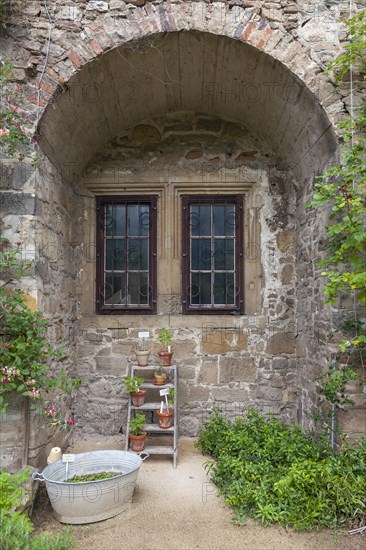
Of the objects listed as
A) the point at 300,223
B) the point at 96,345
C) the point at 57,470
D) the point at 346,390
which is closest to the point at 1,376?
the point at 57,470

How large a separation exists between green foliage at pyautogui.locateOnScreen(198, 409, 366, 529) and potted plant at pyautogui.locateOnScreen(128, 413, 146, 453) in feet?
2.09

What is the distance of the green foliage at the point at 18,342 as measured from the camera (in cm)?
284

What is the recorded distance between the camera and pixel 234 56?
11.2 feet

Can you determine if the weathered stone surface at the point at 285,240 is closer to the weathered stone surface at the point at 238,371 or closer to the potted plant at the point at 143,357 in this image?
the weathered stone surface at the point at 238,371

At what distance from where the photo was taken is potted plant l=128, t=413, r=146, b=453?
3676mm

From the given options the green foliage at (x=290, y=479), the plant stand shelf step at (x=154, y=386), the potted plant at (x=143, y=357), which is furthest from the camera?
the potted plant at (x=143, y=357)

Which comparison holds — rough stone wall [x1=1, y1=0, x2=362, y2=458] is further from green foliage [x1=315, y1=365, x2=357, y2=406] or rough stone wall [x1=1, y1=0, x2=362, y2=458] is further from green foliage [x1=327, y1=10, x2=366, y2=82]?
green foliage [x1=315, y1=365, x2=357, y2=406]

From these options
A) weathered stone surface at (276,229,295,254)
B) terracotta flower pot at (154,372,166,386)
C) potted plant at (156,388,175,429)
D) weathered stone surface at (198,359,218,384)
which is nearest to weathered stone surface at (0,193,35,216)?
terracotta flower pot at (154,372,166,386)

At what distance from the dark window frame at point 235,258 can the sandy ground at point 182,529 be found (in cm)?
168

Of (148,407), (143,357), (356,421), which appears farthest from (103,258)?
(356,421)

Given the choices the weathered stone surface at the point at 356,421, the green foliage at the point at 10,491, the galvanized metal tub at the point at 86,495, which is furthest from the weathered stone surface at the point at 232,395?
the green foliage at the point at 10,491

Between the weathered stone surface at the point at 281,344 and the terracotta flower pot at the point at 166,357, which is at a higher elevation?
the weathered stone surface at the point at 281,344

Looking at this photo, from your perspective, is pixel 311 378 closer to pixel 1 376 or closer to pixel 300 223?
pixel 300 223

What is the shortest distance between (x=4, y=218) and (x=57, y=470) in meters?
1.91
